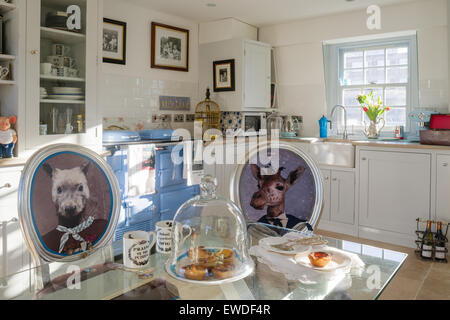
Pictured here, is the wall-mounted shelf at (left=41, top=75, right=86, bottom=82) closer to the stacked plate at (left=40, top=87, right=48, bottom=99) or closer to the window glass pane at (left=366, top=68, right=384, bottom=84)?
the stacked plate at (left=40, top=87, right=48, bottom=99)

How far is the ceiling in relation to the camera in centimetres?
399

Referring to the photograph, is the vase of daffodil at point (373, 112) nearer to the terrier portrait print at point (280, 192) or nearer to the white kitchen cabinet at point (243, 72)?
the white kitchen cabinet at point (243, 72)

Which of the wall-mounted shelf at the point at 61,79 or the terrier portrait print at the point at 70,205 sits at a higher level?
the wall-mounted shelf at the point at 61,79

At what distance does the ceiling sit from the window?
51cm

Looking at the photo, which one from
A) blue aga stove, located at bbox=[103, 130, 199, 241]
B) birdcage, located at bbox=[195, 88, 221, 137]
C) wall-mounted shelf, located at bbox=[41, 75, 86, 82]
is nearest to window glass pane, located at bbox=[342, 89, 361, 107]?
birdcage, located at bbox=[195, 88, 221, 137]

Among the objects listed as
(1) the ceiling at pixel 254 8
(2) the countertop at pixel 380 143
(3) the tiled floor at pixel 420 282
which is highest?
(1) the ceiling at pixel 254 8

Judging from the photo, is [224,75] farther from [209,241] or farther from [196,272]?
[196,272]

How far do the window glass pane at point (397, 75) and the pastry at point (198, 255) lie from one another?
3.97 m

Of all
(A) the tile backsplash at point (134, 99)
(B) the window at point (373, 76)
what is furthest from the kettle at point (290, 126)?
(A) the tile backsplash at point (134, 99)

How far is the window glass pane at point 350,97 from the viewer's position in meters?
4.68

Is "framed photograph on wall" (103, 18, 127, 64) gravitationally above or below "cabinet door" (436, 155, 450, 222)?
above

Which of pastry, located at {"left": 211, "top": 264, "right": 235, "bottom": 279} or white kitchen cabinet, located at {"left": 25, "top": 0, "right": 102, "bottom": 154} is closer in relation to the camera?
pastry, located at {"left": 211, "top": 264, "right": 235, "bottom": 279}

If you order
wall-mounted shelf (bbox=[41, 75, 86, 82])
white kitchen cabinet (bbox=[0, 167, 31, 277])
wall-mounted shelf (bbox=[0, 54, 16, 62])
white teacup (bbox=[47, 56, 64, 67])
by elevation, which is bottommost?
white kitchen cabinet (bbox=[0, 167, 31, 277])
